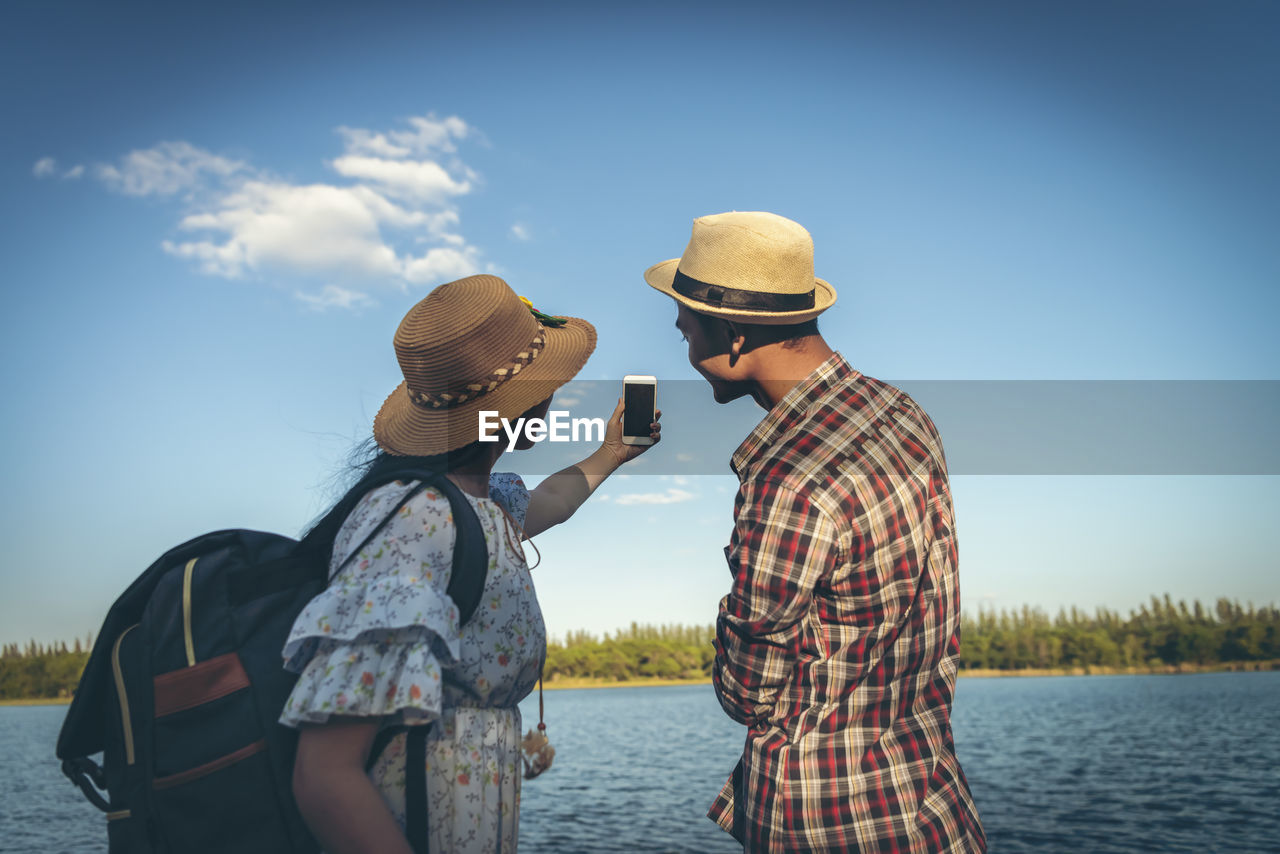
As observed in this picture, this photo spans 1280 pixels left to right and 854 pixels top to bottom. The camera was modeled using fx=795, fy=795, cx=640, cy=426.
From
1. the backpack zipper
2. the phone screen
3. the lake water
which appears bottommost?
the lake water

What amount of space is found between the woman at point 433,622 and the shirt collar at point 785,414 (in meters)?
0.60

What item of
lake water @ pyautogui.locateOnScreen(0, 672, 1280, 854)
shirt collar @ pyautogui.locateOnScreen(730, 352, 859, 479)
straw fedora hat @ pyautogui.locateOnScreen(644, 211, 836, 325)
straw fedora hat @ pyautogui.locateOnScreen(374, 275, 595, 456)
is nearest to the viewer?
straw fedora hat @ pyautogui.locateOnScreen(374, 275, 595, 456)

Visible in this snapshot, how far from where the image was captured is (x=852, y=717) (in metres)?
2.29

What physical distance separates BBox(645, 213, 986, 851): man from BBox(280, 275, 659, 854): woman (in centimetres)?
64

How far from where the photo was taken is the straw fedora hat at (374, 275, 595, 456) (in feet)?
7.03

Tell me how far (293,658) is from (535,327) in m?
1.08

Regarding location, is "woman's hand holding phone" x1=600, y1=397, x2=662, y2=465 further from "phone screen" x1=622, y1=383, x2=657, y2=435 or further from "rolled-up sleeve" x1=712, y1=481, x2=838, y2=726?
"rolled-up sleeve" x1=712, y1=481, x2=838, y2=726

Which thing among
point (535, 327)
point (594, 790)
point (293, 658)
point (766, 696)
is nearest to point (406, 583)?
point (293, 658)

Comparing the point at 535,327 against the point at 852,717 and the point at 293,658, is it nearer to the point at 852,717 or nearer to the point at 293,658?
the point at 293,658

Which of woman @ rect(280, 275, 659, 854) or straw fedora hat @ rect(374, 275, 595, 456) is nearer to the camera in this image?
woman @ rect(280, 275, 659, 854)

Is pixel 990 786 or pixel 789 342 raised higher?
pixel 789 342

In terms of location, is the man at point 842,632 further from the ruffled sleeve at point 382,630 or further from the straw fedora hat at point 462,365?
the ruffled sleeve at point 382,630

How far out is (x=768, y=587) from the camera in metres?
2.18

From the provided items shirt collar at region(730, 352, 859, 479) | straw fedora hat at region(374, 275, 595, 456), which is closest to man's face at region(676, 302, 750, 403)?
shirt collar at region(730, 352, 859, 479)
